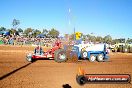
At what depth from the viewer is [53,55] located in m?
18.5

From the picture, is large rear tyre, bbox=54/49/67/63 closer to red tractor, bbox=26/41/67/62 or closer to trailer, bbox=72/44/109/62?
red tractor, bbox=26/41/67/62

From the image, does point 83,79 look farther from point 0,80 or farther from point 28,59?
point 28,59

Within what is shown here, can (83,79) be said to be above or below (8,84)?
above

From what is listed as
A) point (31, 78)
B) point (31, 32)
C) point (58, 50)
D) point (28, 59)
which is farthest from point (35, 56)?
point (31, 32)

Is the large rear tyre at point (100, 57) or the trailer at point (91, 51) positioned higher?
the trailer at point (91, 51)

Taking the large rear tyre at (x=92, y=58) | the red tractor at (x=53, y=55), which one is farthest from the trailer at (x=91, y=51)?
the red tractor at (x=53, y=55)

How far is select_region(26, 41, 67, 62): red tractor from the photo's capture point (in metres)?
17.4

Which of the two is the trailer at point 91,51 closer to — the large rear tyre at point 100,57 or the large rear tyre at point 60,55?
the large rear tyre at point 100,57

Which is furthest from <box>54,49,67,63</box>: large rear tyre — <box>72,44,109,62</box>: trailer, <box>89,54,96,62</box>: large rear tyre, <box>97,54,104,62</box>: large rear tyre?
<box>97,54,104,62</box>: large rear tyre

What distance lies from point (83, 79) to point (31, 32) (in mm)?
87417

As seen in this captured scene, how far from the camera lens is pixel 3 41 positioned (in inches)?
1661

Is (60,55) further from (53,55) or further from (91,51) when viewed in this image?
(91,51)

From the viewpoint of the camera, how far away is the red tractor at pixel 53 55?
57.0 feet

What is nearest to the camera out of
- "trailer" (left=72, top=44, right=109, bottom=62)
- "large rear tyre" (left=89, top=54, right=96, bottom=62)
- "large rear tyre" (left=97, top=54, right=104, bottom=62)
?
"trailer" (left=72, top=44, right=109, bottom=62)
